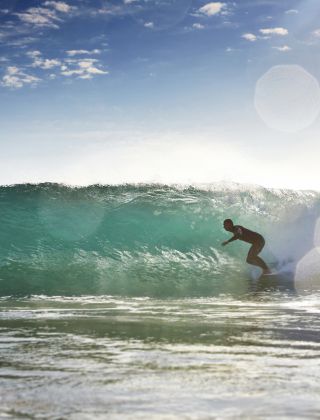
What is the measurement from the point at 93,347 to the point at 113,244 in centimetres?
1290

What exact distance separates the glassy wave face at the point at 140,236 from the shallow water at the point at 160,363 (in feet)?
12.7

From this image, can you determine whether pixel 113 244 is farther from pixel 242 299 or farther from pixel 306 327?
pixel 306 327

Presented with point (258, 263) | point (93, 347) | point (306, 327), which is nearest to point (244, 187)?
point (258, 263)

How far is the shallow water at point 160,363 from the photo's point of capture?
134 inches

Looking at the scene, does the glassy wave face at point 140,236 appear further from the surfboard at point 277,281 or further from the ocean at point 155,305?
the surfboard at point 277,281

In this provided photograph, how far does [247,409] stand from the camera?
3.30 m

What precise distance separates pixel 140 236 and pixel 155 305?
9674mm

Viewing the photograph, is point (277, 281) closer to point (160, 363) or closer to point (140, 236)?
point (140, 236)

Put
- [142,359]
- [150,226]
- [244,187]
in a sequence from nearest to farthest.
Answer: [142,359] → [150,226] → [244,187]

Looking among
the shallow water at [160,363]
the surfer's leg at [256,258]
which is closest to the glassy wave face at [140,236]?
the surfer's leg at [256,258]

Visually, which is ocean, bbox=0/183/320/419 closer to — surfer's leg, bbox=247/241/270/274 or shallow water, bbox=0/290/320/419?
shallow water, bbox=0/290/320/419

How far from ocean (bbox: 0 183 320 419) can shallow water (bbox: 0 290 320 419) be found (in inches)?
0.6

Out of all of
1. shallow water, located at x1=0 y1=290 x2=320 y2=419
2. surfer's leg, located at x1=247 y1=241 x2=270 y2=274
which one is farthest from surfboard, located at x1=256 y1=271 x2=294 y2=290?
shallow water, located at x1=0 y1=290 x2=320 y2=419

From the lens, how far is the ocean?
366cm
